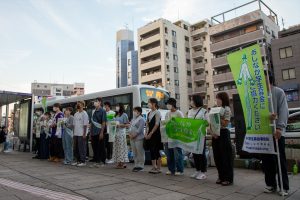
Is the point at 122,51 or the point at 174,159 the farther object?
the point at 122,51

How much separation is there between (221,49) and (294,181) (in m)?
36.1

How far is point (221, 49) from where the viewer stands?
129 feet

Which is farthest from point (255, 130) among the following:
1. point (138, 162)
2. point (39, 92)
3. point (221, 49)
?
point (39, 92)

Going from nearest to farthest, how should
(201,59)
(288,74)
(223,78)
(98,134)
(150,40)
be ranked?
(98,134), (288,74), (223,78), (150,40), (201,59)

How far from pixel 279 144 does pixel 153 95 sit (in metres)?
9.01

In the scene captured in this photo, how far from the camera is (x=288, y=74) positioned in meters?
28.6

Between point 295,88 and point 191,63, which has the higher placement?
point 191,63

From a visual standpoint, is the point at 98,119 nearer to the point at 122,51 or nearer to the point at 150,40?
the point at 150,40

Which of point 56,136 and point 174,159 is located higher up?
point 56,136

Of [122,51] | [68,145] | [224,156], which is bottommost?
[224,156]

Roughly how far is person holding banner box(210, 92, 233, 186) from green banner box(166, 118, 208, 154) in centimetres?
50

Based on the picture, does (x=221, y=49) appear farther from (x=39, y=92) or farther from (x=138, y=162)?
(x=39, y=92)

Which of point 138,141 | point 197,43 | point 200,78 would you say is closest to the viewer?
point 138,141

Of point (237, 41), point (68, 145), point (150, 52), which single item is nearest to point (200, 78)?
point (150, 52)
